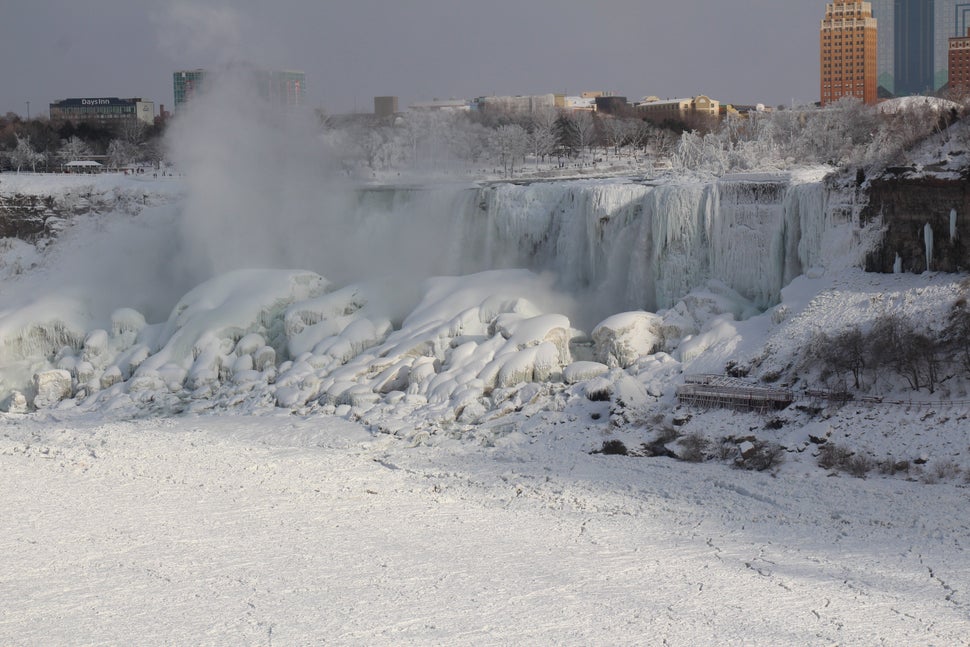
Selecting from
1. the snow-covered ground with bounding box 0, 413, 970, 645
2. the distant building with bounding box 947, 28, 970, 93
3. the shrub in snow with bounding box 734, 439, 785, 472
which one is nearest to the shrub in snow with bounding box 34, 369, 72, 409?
the snow-covered ground with bounding box 0, 413, 970, 645

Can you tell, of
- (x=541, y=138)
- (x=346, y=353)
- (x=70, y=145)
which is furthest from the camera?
(x=70, y=145)

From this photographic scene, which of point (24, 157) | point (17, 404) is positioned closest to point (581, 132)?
point (24, 157)

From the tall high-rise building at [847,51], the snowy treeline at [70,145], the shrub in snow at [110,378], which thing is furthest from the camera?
the tall high-rise building at [847,51]

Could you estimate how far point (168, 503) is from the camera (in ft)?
66.0

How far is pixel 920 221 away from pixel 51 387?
22368 mm

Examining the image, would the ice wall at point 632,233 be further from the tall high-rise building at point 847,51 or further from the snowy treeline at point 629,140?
the tall high-rise building at point 847,51

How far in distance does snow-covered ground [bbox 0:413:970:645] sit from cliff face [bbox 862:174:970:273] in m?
7.52

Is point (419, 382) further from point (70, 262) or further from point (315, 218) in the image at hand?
point (70, 262)

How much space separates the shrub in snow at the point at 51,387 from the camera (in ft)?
102

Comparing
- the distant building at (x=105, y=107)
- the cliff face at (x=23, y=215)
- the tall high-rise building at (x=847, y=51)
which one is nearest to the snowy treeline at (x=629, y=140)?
the cliff face at (x=23, y=215)

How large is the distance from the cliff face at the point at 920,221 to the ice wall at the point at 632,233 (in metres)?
1.47

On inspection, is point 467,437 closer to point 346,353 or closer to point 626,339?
point 626,339

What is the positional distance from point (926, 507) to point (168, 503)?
41.1 ft

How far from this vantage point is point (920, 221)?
85.2ft
